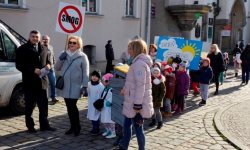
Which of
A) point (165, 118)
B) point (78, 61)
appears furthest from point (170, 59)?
point (78, 61)

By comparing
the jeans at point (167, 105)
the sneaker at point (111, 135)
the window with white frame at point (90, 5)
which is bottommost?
the sneaker at point (111, 135)

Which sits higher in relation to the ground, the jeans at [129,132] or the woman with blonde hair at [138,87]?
the woman with blonde hair at [138,87]

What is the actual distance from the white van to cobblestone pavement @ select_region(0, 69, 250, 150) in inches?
16.3

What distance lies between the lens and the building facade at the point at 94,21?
1202 centimetres

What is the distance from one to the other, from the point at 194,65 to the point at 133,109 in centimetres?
537

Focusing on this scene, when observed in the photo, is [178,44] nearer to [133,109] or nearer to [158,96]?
[158,96]

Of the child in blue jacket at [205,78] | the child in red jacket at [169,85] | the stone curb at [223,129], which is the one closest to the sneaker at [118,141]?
the stone curb at [223,129]

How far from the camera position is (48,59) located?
6211 mm

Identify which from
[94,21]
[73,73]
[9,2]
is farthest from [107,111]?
[94,21]

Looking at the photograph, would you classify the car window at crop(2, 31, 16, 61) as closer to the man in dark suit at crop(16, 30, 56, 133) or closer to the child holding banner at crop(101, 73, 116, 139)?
the man in dark suit at crop(16, 30, 56, 133)

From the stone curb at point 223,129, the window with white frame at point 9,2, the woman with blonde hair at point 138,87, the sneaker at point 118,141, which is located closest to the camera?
the woman with blonde hair at point 138,87

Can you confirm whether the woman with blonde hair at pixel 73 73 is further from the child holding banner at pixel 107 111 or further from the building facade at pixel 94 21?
the building facade at pixel 94 21

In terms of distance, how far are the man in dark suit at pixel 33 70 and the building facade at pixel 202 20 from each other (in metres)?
15.5

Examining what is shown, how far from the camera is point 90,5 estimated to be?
49.8 feet
